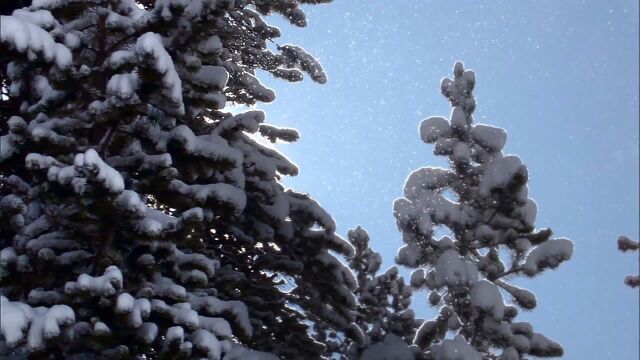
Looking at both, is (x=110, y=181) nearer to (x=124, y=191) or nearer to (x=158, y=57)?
(x=124, y=191)

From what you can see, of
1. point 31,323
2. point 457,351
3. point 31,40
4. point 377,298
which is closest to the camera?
point 31,323

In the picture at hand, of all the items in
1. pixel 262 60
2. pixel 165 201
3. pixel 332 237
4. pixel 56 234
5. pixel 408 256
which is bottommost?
pixel 56 234

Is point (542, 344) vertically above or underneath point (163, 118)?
above

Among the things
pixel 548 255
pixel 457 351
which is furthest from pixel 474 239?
pixel 457 351

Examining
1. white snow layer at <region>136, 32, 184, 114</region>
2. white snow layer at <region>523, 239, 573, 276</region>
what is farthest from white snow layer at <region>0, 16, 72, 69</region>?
white snow layer at <region>523, 239, 573, 276</region>

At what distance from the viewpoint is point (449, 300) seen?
11.7 m

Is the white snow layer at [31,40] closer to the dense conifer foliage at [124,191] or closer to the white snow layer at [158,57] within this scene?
the dense conifer foliage at [124,191]

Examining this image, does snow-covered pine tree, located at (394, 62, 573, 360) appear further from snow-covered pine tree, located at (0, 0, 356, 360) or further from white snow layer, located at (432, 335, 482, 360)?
snow-covered pine tree, located at (0, 0, 356, 360)

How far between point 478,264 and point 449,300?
3.01 feet

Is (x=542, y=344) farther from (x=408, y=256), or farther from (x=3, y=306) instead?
(x=3, y=306)

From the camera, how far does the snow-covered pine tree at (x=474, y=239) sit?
36.3 feet

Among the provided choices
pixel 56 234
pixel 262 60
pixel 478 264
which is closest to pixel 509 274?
pixel 478 264

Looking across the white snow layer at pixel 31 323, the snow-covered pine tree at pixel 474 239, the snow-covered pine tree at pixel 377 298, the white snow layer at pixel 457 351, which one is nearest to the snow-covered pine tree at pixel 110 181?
the white snow layer at pixel 31 323

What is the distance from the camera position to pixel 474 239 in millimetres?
11828
